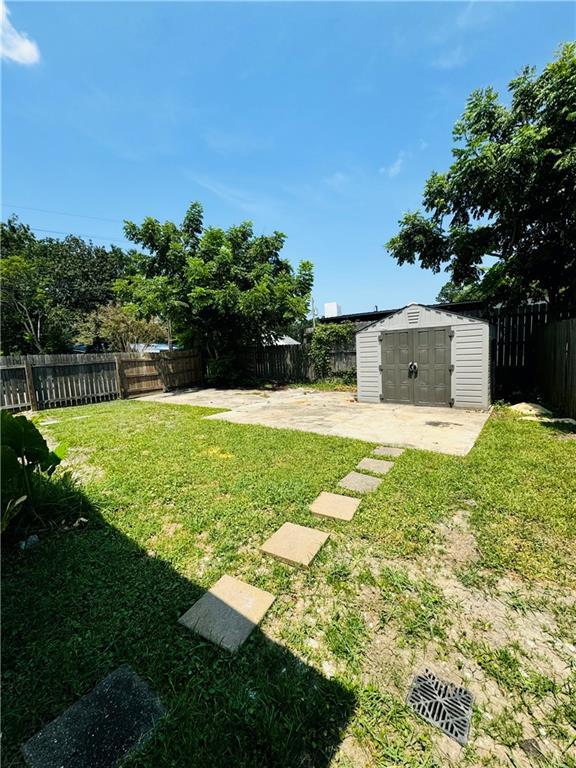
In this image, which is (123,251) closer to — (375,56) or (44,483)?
(375,56)

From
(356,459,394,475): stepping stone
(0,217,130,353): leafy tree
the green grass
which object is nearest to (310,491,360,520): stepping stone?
(356,459,394,475): stepping stone

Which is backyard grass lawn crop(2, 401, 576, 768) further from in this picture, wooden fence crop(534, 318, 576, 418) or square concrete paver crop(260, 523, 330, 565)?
wooden fence crop(534, 318, 576, 418)

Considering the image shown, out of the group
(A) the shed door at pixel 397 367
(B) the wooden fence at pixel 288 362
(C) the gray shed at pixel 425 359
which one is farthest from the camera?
(B) the wooden fence at pixel 288 362

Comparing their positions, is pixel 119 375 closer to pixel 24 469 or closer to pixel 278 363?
pixel 278 363

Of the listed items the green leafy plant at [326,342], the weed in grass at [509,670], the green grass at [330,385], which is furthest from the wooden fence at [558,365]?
the green leafy plant at [326,342]

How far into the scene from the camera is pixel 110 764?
103 centimetres

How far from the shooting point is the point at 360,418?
19.3ft

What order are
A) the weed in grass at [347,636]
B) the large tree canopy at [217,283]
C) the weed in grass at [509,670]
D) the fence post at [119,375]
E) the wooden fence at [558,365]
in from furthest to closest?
1. the large tree canopy at [217,283]
2. the fence post at [119,375]
3. the wooden fence at [558,365]
4. the weed in grass at [347,636]
5. the weed in grass at [509,670]

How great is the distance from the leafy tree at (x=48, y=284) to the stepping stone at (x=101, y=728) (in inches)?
773

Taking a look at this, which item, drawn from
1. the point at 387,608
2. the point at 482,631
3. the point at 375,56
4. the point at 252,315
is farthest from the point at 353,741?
the point at 252,315

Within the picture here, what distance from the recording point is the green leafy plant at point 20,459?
2.11 meters

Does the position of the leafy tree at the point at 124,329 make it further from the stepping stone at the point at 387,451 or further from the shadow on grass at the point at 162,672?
the shadow on grass at the point at 162,672

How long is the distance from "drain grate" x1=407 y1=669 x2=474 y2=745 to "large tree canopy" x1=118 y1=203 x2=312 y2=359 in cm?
940

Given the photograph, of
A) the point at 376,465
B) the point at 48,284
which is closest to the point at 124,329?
the point at 48,284
